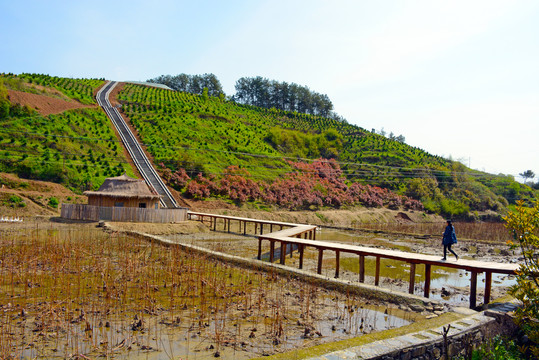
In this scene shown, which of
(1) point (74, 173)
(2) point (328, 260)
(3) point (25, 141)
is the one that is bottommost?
(2) point (328, 260)

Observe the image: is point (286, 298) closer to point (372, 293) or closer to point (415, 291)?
point (372, 293)

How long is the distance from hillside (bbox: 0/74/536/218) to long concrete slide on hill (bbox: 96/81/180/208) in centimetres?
127

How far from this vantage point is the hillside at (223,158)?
40.4 meters

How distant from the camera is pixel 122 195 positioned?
28969 millimetres

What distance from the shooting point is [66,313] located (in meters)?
8.72

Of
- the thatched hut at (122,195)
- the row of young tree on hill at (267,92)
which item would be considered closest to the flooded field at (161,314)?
the thatched hut at (122,195)

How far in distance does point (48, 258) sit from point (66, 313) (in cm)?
613

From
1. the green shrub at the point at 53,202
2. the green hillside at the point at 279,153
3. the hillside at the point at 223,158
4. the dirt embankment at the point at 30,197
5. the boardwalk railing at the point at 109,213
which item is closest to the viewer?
the boardwalk railing at the point at 109,213

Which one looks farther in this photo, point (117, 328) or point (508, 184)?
point (508, 184)

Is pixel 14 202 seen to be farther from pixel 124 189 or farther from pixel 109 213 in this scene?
pixel 109 213

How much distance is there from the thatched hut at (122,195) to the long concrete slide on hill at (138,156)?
4816mm

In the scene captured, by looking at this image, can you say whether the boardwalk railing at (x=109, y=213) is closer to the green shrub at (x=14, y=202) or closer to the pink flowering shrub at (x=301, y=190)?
the green shrub at (x=14, y=202)

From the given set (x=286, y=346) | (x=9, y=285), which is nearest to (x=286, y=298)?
(x=286, y=346)

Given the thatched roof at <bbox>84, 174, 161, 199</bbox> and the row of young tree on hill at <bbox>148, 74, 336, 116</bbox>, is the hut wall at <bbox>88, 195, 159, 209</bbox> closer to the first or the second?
the thatched roof at <bbox>84, 174, 161, 199</bbox>
